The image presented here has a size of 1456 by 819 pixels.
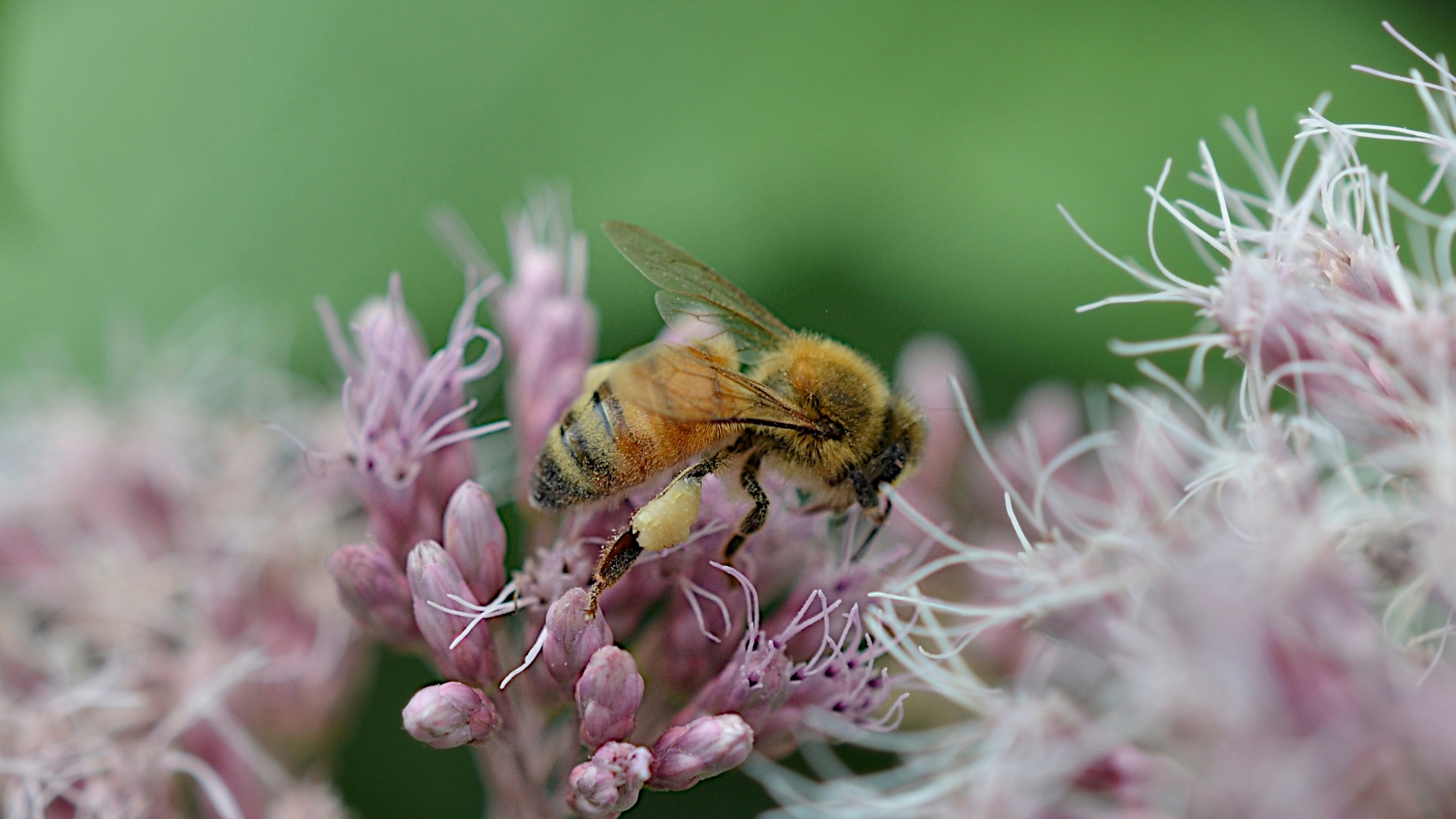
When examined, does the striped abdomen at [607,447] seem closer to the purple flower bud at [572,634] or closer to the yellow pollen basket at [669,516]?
the yellow pollen basket at [669,516]

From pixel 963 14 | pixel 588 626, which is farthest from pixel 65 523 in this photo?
pixel 963 14

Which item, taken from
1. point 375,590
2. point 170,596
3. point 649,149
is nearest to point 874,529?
point 375,590

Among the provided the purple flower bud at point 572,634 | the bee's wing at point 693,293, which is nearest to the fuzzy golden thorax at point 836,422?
the bee's wing at point 693,293

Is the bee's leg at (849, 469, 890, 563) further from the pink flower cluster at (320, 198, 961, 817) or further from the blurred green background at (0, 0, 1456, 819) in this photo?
the blurred green background at (0, 0, 1456, 819)

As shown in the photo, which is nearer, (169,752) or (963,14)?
(169,752)

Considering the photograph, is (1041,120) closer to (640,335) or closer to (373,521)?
(640,335)

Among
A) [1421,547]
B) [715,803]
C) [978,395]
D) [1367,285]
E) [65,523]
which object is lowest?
[715,803]
